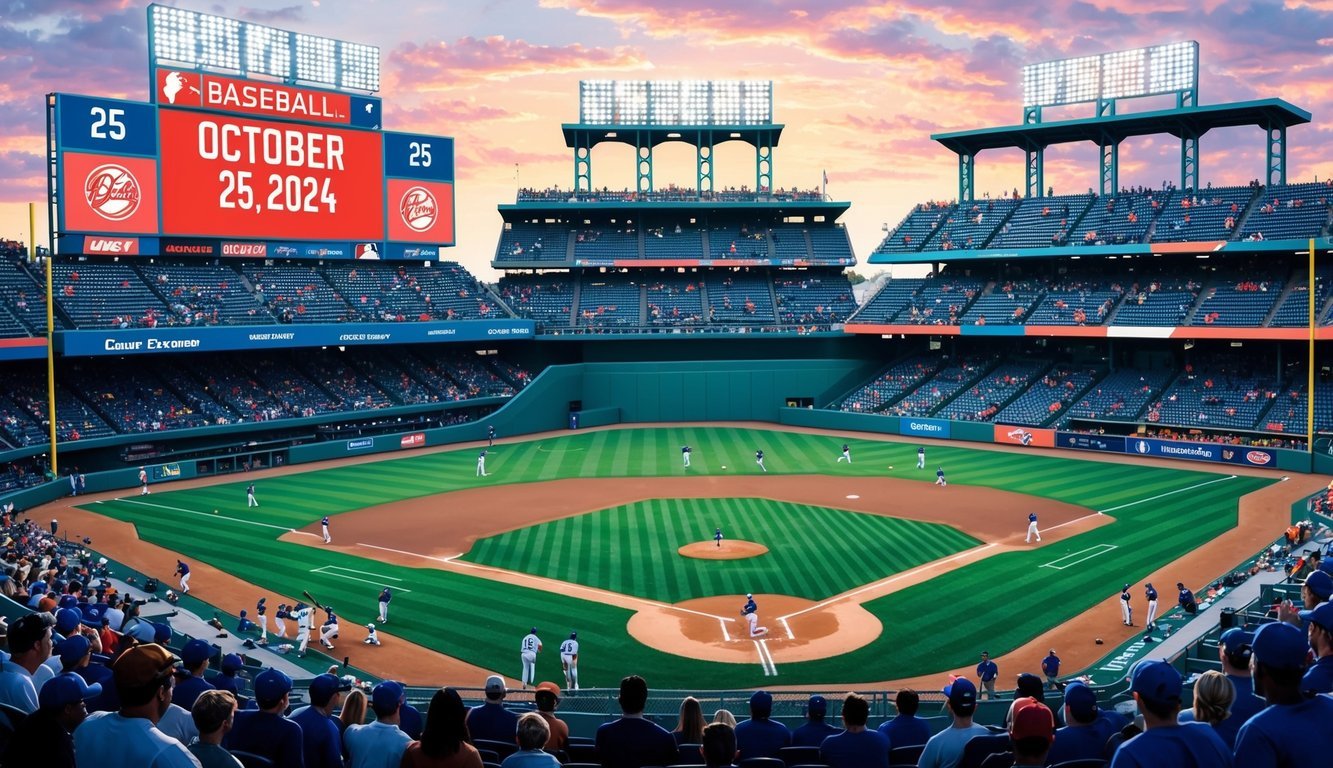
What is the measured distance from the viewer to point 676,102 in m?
68.2

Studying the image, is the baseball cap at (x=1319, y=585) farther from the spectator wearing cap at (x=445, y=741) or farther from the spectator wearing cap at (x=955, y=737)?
the spectator wearing cap at (x=445, y=741)

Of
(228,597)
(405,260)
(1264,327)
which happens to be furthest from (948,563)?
(405,260)

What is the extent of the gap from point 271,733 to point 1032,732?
4.91 metres

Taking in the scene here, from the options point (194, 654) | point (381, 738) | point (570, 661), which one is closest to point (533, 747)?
point (381, 738)

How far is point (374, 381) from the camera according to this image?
57.2m

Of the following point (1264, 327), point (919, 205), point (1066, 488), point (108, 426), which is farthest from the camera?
point (919, 205)

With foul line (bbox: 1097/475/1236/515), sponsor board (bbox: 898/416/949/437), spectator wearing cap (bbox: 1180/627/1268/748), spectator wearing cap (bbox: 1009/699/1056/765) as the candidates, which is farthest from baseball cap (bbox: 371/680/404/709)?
sponsor board (bbox: 898/416/949/437)

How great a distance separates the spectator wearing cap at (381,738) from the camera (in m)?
7.08

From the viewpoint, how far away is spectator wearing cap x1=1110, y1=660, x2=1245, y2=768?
4715 millimetres

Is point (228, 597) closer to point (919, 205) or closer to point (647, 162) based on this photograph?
point (647, 162)

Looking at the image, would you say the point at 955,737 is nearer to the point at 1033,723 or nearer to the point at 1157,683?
the point at 1033,723

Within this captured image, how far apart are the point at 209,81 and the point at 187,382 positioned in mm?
14704

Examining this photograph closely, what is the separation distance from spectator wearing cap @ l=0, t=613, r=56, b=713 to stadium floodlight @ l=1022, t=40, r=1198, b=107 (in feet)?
200

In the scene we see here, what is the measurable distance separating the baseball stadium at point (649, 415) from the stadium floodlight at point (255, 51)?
0.18m
